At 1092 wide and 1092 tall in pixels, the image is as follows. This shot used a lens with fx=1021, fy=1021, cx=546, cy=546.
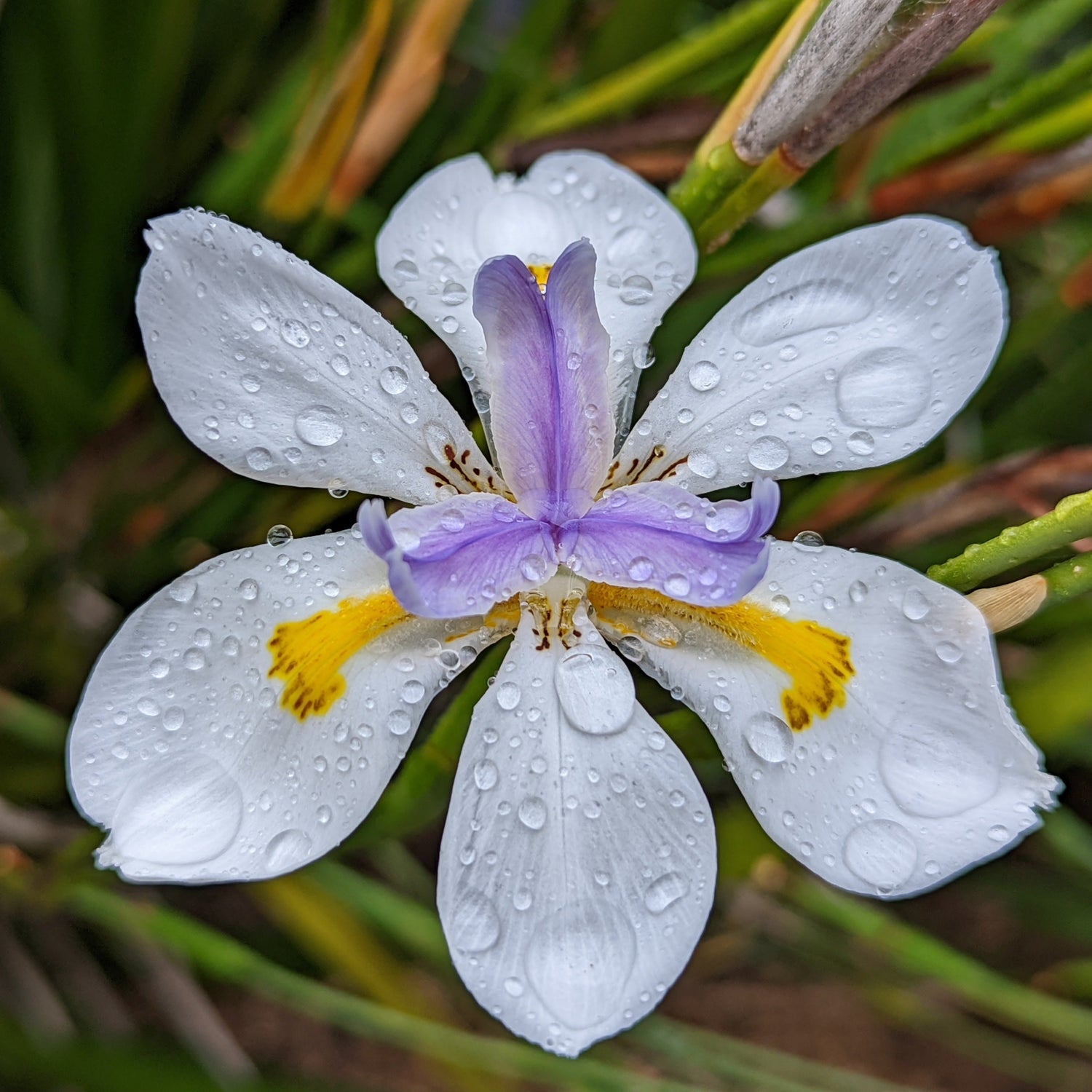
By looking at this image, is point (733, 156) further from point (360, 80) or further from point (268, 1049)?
point (268, 1049)

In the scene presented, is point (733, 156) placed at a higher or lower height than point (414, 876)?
higher

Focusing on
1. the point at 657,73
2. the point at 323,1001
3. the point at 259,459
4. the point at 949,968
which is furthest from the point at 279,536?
the point at 949,968

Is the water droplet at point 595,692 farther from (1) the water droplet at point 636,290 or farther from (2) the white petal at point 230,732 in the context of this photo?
(1) the water droplet at point 636,290

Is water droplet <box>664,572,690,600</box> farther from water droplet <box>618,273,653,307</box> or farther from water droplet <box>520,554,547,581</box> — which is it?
water droplet <box>618,273,653,307</box>

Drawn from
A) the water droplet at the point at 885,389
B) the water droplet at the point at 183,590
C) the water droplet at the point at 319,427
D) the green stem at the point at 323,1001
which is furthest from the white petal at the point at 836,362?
the green stem at the point at 323,1001

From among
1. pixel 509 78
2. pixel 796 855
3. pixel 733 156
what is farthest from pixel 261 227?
pixel 796 855

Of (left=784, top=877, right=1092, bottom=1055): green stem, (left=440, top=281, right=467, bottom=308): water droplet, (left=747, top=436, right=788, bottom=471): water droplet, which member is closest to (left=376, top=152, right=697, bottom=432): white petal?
(left=440, top=281, right=467, bottom=308): water droplet

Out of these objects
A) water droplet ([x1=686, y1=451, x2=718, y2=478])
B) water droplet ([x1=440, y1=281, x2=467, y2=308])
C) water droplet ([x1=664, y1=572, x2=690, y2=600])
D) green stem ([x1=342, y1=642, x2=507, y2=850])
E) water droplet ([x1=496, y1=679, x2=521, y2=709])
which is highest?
water droplet ([x1=686, y1=451, x2=718, y2=478])

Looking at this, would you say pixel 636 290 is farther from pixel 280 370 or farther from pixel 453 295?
pixel 280 370
